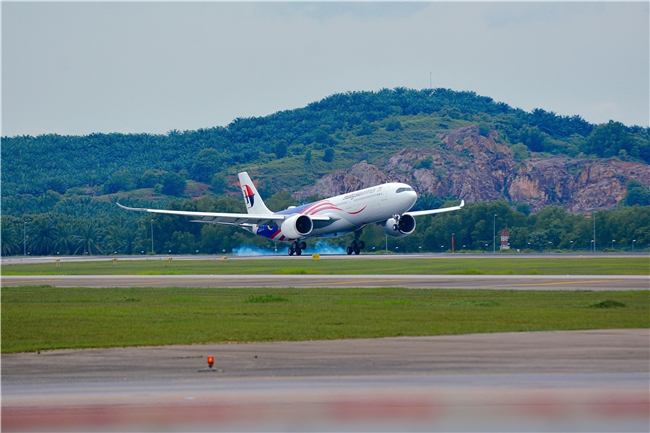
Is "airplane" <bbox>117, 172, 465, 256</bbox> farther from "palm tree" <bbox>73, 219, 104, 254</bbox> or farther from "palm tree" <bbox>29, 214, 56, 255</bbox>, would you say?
"palm tree" <bbox>29, 214, 56, 255</bbox>

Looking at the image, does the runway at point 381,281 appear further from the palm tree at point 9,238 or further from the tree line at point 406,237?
the palm tree at point 9,238

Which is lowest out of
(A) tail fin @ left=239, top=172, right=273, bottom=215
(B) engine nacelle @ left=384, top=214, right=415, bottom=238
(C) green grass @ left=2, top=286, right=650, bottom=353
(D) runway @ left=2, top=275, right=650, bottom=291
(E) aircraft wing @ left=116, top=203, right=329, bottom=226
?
(D) runway @ left=2, top=275, right=650, bottom=291

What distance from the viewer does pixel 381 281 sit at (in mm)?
42938

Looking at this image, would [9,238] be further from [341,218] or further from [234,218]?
[341,218]

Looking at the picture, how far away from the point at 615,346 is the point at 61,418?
454 inches

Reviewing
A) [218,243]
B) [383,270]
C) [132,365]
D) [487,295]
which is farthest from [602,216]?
[132,365]

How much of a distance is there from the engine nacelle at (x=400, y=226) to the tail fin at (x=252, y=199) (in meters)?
21.3

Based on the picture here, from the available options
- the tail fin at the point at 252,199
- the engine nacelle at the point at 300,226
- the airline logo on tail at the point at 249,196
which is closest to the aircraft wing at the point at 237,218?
the engine nacelle at the point at 300,226

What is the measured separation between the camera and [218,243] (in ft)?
310

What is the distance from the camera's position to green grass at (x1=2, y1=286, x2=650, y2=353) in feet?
72.1

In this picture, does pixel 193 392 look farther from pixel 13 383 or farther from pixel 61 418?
pixel 13 383

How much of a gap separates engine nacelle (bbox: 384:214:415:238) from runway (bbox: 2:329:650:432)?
5224 centimetres

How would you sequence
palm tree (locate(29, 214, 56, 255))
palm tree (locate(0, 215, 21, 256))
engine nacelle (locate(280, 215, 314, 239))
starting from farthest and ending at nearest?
palm tree (locate(29, 214, 56, 255))
palm tree (locate(0, 215, 21, 256))
engine nacelle (locate(280, 215, 314, 239))

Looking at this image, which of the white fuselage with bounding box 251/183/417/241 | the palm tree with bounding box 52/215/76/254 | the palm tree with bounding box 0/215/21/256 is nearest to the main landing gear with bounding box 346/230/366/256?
the white fuselage with bounding box 251/183/417/241
